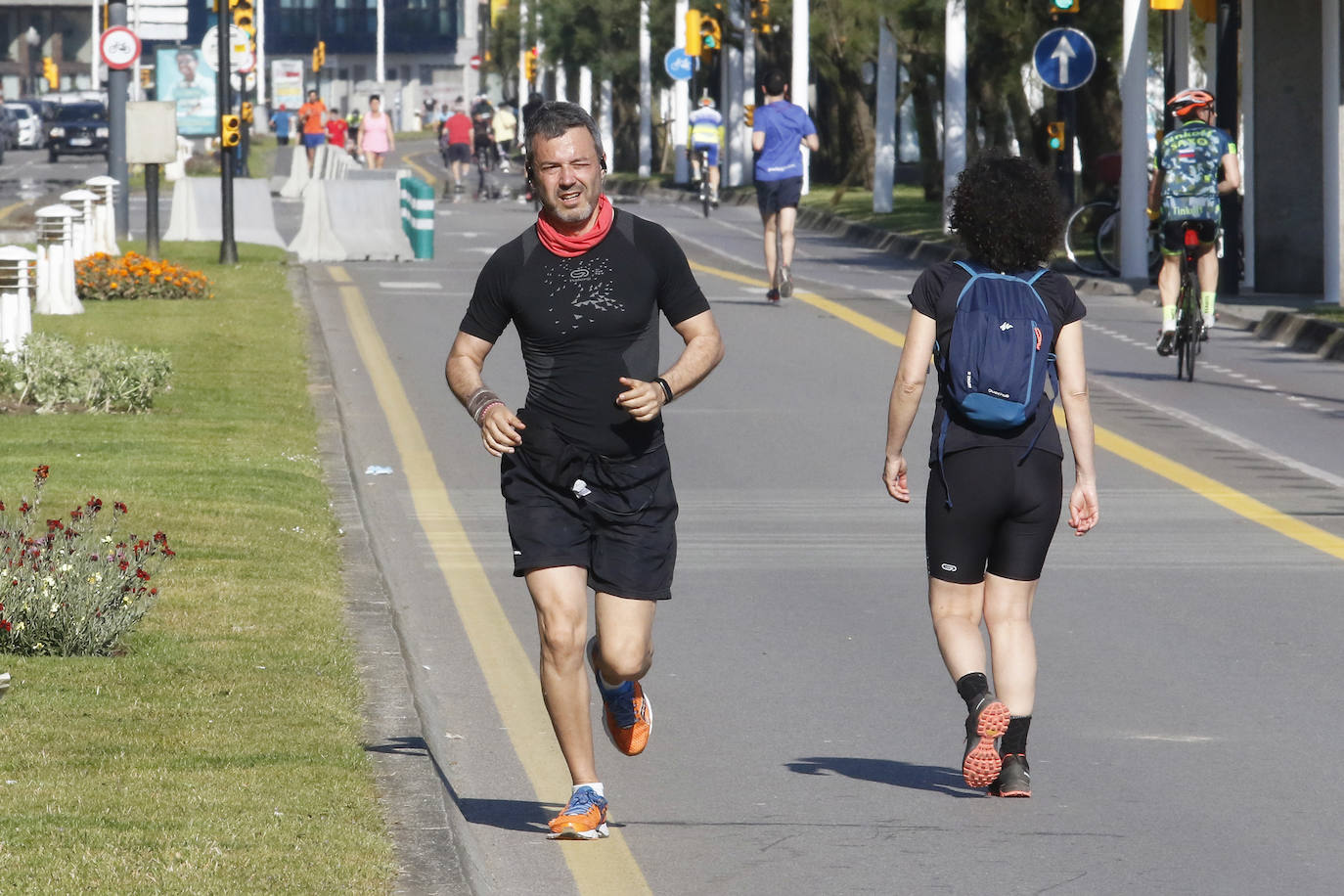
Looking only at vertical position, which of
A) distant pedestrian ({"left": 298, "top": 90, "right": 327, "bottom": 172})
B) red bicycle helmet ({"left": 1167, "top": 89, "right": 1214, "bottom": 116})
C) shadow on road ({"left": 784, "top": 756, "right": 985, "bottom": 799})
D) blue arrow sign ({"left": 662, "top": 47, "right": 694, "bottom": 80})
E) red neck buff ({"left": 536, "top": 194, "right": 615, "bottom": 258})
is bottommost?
shadow on road ({"left": 784, "top": 756, "right": 985, "bottom": 799})

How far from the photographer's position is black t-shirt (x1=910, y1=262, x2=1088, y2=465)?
6.30 meters

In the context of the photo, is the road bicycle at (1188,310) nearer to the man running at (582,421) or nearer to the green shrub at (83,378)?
the green shrub at (83,378)

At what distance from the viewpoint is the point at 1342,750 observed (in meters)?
6.88

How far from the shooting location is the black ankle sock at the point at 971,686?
6285 mm

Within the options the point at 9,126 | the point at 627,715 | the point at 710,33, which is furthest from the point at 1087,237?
the point at 9,126

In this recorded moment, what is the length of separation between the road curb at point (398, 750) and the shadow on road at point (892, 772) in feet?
3.39

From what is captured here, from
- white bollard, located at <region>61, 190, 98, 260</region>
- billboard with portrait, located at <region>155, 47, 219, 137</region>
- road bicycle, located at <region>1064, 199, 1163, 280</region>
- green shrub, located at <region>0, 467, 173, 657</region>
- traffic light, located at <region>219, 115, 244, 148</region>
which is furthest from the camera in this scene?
billboard with portrait, located at <region>155, 47, 219, 137</region>

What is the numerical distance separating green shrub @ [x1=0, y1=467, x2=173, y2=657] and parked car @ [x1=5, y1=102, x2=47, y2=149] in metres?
83.4

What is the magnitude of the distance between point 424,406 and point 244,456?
119 inches

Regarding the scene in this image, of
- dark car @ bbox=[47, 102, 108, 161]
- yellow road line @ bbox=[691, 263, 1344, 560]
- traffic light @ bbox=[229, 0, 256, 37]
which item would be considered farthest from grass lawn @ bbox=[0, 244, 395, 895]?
dark car @ bbox=[47, 102, 108, 161]

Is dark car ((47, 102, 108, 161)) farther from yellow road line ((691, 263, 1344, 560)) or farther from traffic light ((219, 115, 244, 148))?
yellow road line ((691, 263, 1344, 560))

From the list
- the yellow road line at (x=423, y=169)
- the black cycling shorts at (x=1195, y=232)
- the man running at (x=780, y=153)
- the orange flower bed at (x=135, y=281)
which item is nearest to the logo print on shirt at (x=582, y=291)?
the black cycling shorts at (x=1195, y=232)

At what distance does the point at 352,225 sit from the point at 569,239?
1001 inches

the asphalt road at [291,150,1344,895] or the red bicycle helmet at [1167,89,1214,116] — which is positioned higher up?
the red bicycle helmet at [1167,89,1214,116]
